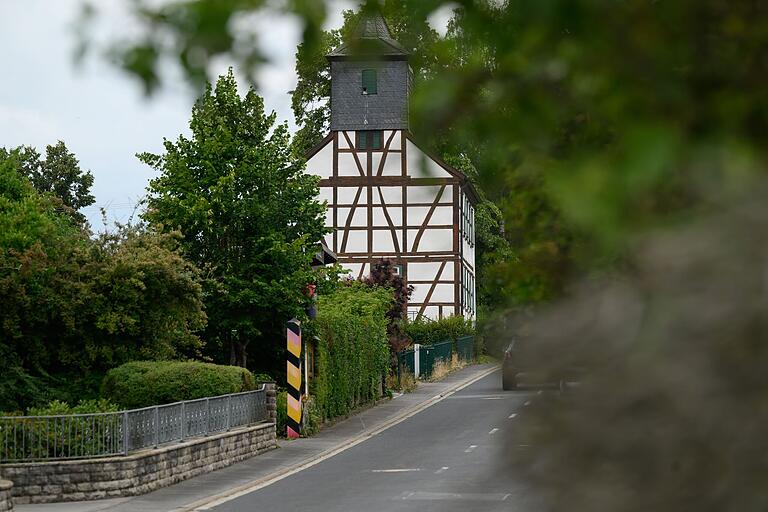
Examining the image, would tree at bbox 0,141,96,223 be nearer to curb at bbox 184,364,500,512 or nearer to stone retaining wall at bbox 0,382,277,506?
curb at bbox 184,364,500,512

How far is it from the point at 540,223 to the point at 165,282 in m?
20.7

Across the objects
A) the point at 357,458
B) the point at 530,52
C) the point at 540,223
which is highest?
the point at 530,52

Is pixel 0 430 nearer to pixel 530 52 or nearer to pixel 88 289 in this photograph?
pixel 88 289

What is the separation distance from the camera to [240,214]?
2959 cm

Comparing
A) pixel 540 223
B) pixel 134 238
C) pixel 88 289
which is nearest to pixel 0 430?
pixel 88 289

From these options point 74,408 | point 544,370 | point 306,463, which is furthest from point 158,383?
point 544,370

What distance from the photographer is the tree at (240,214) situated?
96.6 feet

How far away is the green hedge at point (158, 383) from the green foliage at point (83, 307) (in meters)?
0.86

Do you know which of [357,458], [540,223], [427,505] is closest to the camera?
[540,223]

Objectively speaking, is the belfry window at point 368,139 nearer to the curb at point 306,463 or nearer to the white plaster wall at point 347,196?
the white plaster wall at point 347,196

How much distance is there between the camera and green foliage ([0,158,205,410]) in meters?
23.1

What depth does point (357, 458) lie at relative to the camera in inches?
975

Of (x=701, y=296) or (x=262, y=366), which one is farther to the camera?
(x=262, y=366)

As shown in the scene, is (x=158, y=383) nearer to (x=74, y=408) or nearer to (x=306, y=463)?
(x=74, y=408)
